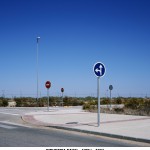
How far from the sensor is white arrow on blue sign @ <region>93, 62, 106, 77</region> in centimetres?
1477

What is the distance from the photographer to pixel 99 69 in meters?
14.8

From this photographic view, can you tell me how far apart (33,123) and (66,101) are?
1206 inches

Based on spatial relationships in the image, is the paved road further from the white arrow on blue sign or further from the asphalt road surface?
the white arrow on blue sign

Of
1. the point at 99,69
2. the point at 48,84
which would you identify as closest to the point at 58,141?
the point at 99,69

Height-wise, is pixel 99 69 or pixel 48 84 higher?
pixel 99 69

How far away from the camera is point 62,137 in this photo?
40.7 ft

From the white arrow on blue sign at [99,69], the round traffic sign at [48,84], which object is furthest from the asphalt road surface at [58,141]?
the round traffic sign at [48,84]

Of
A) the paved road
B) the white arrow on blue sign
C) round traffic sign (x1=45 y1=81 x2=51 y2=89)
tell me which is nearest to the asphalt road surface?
the paved road

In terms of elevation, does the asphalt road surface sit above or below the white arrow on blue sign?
below

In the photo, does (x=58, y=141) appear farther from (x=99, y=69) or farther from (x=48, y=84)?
(x=48, y=84)

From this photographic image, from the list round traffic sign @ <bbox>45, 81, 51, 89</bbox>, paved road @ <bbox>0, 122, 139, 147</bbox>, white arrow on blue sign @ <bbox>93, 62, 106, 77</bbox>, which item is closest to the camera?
paved road @ <bbox>0, 122, 139, 147</bbox>

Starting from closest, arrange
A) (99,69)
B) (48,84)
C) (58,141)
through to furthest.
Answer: (58,141), (99,69), (48,84)

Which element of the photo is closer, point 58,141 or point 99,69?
point 58,141

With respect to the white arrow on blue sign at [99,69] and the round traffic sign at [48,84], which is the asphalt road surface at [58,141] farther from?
the round traffic sign at [48,84]
